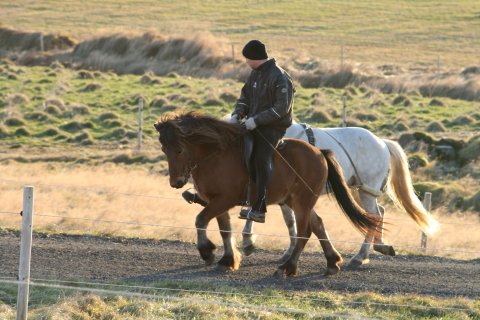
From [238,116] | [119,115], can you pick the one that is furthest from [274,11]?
[238,116]

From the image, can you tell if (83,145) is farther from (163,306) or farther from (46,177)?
(163,306)

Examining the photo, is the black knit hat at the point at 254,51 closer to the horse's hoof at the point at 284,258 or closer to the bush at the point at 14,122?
the horse's hoof at the point at 284,258

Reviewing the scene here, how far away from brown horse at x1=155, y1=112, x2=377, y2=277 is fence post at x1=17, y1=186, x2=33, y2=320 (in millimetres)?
2475

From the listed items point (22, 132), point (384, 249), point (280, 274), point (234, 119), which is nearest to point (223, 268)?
point (280, 274)

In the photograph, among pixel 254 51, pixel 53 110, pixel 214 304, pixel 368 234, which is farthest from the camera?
pixel 53 110

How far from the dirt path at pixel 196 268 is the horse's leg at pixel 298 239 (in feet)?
0.36

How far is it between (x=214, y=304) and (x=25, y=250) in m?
2.02

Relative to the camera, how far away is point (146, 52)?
43812mm

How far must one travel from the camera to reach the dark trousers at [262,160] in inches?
413

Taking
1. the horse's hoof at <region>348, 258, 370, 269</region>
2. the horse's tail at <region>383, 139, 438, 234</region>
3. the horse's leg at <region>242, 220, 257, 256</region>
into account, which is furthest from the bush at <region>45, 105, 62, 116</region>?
the horse's hoof at <region>348, 258, 370, 269</region>

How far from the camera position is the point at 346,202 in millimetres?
11203

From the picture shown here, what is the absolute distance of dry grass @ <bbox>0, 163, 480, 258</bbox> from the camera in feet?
45.5

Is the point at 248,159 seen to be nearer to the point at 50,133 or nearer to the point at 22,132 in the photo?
the point at 50,133

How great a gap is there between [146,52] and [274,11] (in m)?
23.6
